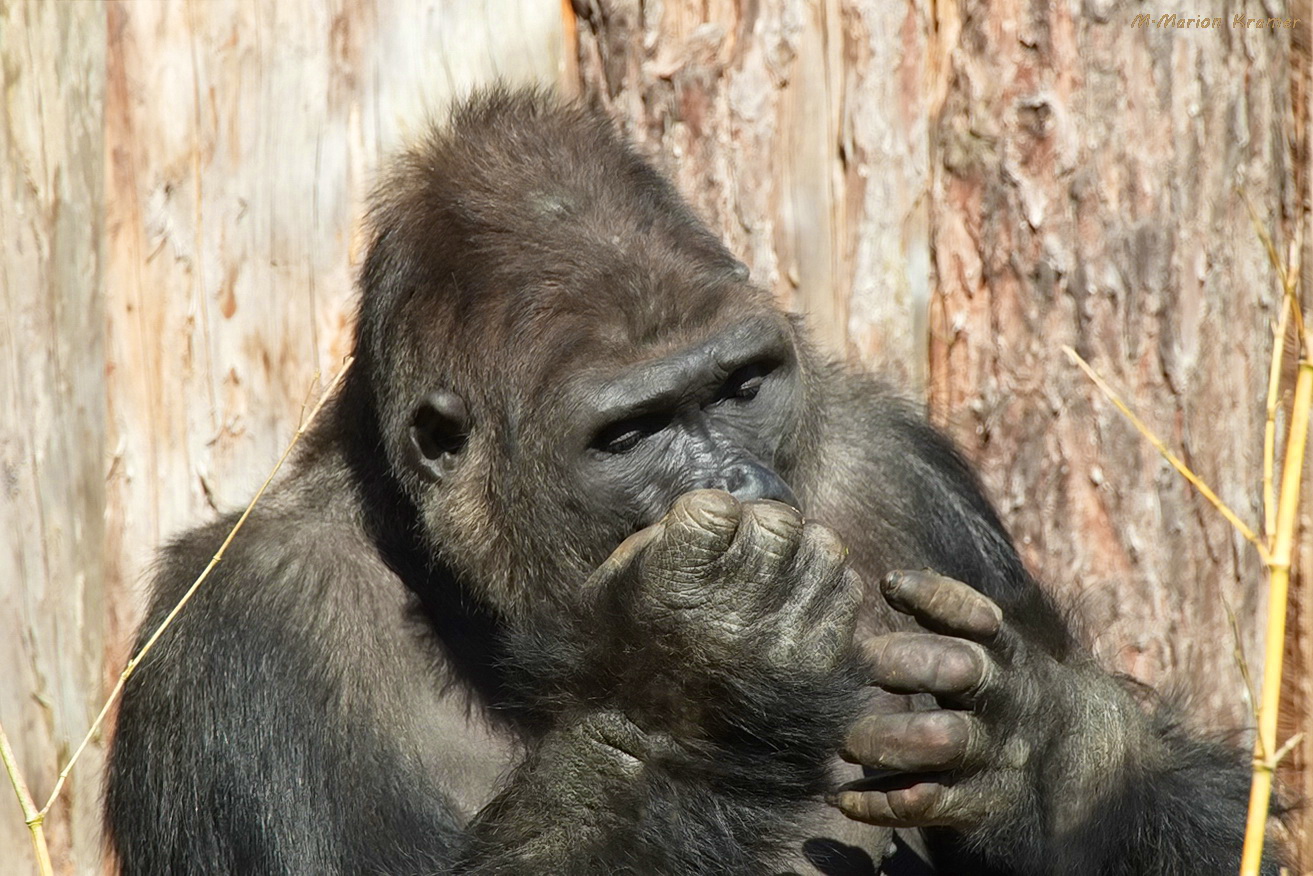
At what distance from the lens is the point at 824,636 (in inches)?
130

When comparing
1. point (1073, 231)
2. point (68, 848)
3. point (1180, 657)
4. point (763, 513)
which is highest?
point (1073, 231)

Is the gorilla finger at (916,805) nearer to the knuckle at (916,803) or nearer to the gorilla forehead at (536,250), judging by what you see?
the knuckle at (916,803)

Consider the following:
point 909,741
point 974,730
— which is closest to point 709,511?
point 909,741

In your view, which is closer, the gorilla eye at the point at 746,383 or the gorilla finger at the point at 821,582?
the gorilla finger at the point at 821,582

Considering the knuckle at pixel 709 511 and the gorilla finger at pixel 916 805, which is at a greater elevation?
the knuckle at pixel 709 511

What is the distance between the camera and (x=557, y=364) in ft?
12.2

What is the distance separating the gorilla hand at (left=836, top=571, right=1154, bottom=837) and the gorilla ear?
1172 mm

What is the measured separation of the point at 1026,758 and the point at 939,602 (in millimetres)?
498

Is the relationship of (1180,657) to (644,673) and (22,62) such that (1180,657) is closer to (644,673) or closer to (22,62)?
(644,673)

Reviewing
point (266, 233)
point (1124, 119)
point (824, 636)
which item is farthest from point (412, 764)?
point (1124, 119)

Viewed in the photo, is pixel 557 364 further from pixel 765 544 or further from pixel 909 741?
pixel 909 741

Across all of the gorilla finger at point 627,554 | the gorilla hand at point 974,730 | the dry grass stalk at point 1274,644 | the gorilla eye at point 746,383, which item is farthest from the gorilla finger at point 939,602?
the dry grass stalk at point 1274,644

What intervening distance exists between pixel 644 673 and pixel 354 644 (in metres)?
0.96

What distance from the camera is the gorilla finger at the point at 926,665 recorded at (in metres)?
3.31
